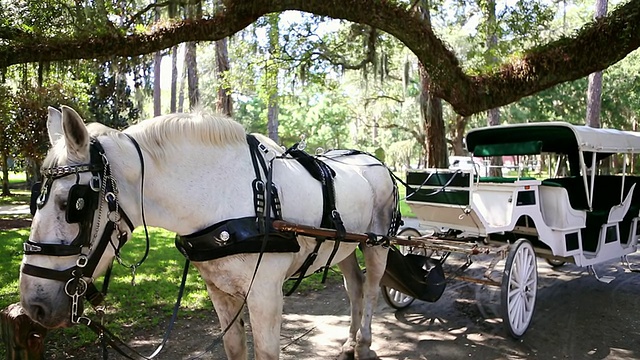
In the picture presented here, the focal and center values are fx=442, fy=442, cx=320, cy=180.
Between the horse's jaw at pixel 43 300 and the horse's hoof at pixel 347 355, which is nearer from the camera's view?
the horse's jaw at pixel 43 300

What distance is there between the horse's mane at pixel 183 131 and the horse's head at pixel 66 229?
0.31 m

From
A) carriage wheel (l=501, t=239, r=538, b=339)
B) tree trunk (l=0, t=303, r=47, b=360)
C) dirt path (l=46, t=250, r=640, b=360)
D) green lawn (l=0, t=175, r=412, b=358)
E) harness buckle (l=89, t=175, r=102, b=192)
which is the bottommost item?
dirt path (l=46, t=250, r=640, b=360)

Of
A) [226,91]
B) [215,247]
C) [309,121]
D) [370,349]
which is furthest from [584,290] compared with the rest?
[309,121]

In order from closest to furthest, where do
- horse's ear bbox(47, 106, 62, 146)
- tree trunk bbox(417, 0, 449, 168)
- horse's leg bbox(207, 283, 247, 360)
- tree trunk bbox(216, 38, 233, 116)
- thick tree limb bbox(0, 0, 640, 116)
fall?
horse's ear bbox(47, 106, 62, 146) → horse's leg bbox(207, 283, 247, 360) → thick tree limb bbox(0, 0, 640, 116) → tree trunk bbox(417, 0, 449, 168) → tree trunk bbox(216, 38, 233, 116)

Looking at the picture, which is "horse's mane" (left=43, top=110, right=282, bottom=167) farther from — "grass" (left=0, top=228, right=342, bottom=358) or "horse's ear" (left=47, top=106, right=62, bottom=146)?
"grass" (left=0, top=228, right=342, bottom=358)

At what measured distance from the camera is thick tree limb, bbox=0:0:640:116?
4.78 meters

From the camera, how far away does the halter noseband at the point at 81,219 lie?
6.07ft

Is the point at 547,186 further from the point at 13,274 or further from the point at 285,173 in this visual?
the point at 13,274

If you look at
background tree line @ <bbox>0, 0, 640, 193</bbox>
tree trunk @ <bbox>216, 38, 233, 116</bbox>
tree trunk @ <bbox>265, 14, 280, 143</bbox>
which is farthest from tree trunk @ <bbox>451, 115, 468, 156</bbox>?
tree trunk @ <bbox>216, 38, 233, 116</bbox>

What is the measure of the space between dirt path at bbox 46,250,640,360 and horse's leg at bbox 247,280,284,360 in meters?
1.62

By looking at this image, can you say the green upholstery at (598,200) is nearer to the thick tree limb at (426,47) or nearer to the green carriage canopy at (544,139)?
the green carriage canopy at (544,139)

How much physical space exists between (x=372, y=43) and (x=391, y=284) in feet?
24.3

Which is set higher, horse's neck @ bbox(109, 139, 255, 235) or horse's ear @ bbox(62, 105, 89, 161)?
horse's ear @ bbox(62, 105, 89, 161)

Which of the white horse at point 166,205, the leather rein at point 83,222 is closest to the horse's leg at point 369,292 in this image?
the white horse at point 166,205
